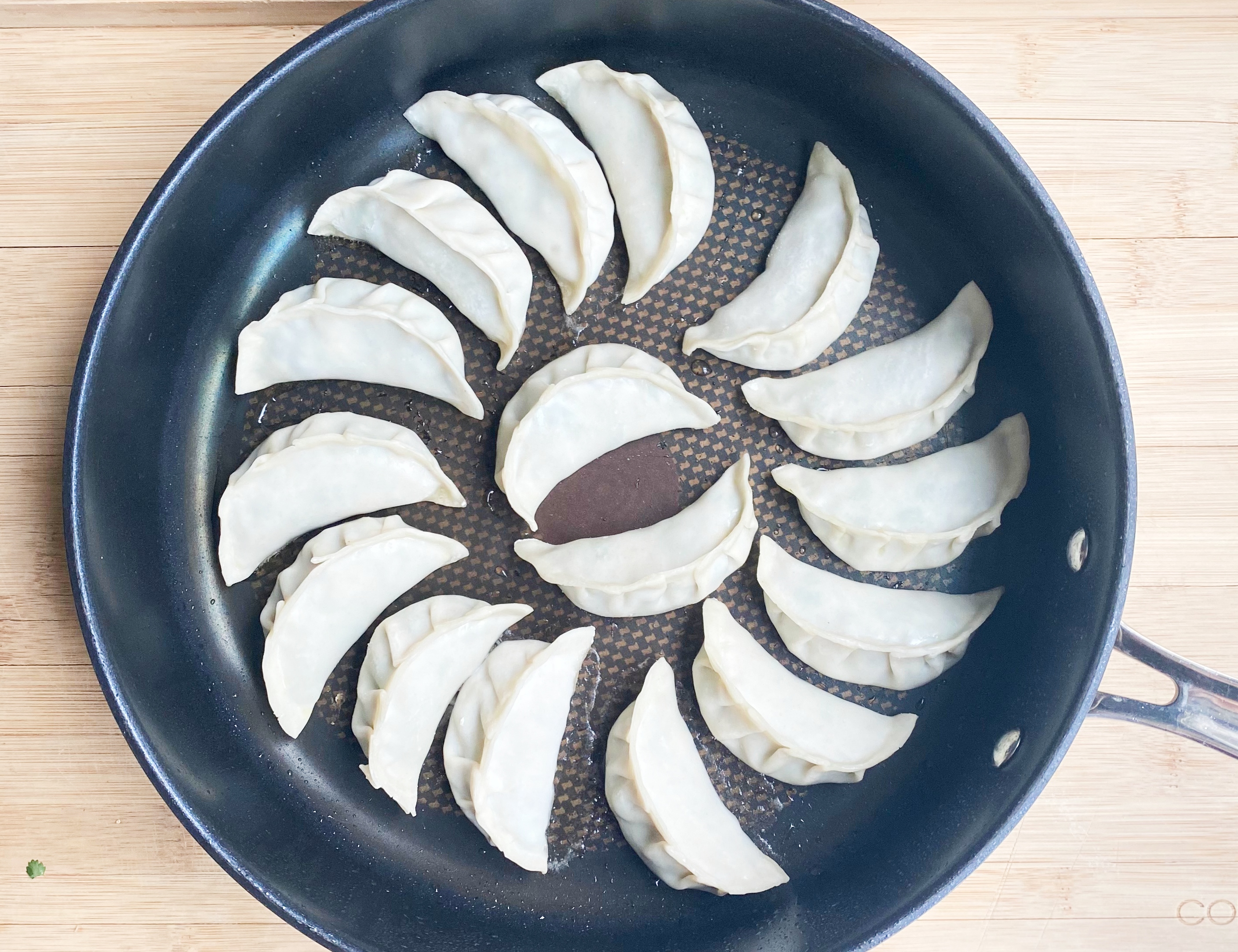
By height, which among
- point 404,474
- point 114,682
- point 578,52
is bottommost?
point 114,682

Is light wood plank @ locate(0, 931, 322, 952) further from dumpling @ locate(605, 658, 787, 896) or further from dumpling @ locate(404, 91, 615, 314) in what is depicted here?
dumpling @ locate(404, 91, 615, 314)

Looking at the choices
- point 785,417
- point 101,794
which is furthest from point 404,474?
point 101,794

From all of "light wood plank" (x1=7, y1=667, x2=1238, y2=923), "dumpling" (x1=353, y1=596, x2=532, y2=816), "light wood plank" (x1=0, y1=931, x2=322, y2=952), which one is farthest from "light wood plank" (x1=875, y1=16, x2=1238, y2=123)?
"light wood plank" (x1=0, y1=931, x2=322, y2=952)

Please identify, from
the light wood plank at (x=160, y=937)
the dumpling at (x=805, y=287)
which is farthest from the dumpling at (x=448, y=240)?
the light wood plank at (x=160, y=937)

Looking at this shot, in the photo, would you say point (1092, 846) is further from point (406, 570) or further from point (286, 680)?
point (286, 680)

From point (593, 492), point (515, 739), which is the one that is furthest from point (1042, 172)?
point (515, 739)

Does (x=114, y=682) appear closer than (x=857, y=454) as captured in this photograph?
Yes

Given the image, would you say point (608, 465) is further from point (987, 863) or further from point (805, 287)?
point (987, 863)

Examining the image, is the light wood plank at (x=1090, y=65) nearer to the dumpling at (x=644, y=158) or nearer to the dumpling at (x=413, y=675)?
the dumpling at (x=644, y=158)
